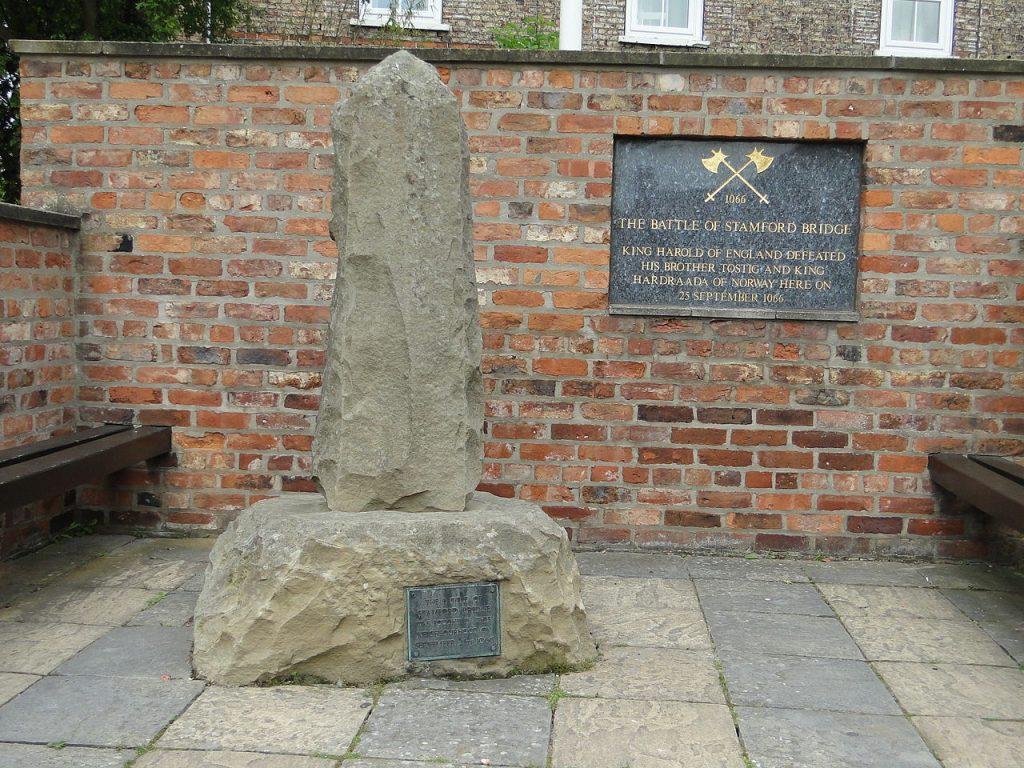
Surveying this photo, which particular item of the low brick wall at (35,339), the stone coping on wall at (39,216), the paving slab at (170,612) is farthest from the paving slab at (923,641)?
the stone coping on wall at (39,216)

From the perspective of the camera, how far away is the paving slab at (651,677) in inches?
115

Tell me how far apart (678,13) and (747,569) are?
736 cm

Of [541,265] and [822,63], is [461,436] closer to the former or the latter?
[541,265]

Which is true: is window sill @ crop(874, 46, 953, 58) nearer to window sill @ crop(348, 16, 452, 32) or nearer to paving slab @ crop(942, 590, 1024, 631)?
window sill @ crop(348, 16, 452, 32)

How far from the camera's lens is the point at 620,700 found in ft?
9.37

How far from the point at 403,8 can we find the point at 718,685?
27.7ft

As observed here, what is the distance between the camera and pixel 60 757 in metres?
2.43

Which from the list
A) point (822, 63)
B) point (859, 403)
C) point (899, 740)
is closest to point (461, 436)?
point (899, 740)

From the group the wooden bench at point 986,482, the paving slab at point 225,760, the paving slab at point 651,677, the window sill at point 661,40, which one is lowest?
the paving slab at point 225,760

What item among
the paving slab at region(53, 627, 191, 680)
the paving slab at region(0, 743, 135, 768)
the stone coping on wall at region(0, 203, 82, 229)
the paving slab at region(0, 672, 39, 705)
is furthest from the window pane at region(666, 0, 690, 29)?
the paving slab at region(0, 743, 135, 768)

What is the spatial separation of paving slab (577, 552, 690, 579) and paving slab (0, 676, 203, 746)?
1.96 meters

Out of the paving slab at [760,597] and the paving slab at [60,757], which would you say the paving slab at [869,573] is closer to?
the paving slab at [760,597]

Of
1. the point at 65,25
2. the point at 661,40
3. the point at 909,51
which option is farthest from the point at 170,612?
the point at 909,51

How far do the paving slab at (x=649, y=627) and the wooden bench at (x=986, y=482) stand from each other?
126cm
